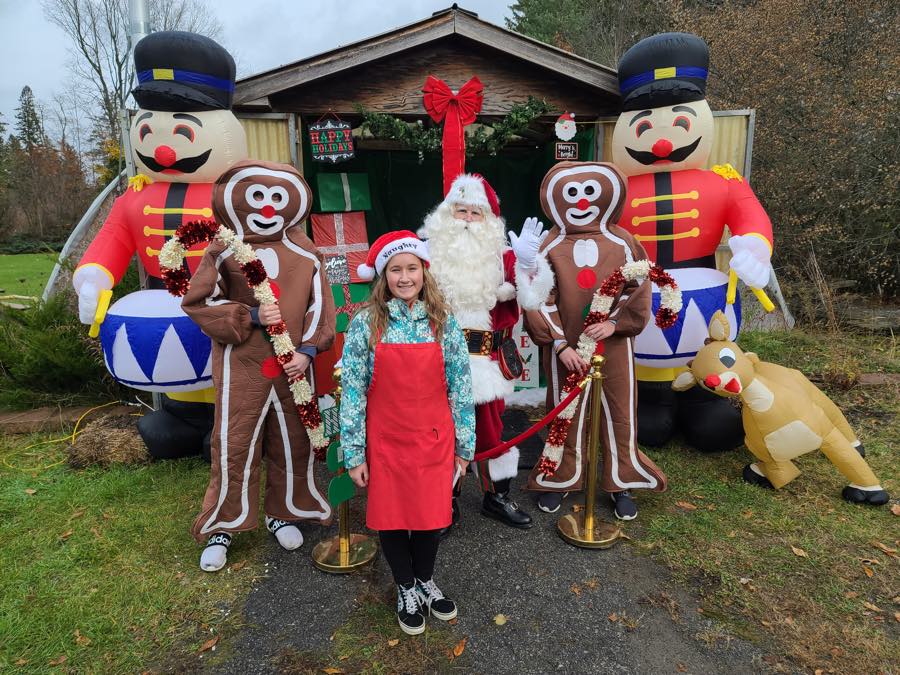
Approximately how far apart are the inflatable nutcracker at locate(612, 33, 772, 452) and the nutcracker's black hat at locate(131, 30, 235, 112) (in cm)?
291

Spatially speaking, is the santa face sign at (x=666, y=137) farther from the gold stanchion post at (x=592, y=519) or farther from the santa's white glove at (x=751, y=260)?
the gold stanchion post at (x=592, y=519)

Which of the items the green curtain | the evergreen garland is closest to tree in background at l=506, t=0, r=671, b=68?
the green curtain

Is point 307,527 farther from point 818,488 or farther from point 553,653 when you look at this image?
point 818,488

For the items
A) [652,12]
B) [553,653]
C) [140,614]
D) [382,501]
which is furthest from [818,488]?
[652,12]

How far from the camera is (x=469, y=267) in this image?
3.04 metres

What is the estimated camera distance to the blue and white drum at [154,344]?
3.44 m

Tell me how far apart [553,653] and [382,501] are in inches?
39.4

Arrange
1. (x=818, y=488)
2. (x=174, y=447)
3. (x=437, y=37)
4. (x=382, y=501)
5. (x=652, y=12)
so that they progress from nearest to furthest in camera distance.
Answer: (x=382, y=501)
(x=818, y=488)
(x=174, y=447)
(x=437, y=37)
(x=652, y=12)

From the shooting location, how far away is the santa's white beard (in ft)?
9.91

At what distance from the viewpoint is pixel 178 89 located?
352 centimetres

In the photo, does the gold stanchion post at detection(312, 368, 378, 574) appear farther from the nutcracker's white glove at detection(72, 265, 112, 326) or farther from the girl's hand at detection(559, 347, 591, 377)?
the nutcracker's white glove at detection(72, 265, 112, 326)

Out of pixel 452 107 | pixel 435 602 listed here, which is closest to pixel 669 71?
pixel 452 107

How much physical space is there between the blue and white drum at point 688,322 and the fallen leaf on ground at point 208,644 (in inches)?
118

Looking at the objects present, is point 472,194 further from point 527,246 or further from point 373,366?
point 373,366
